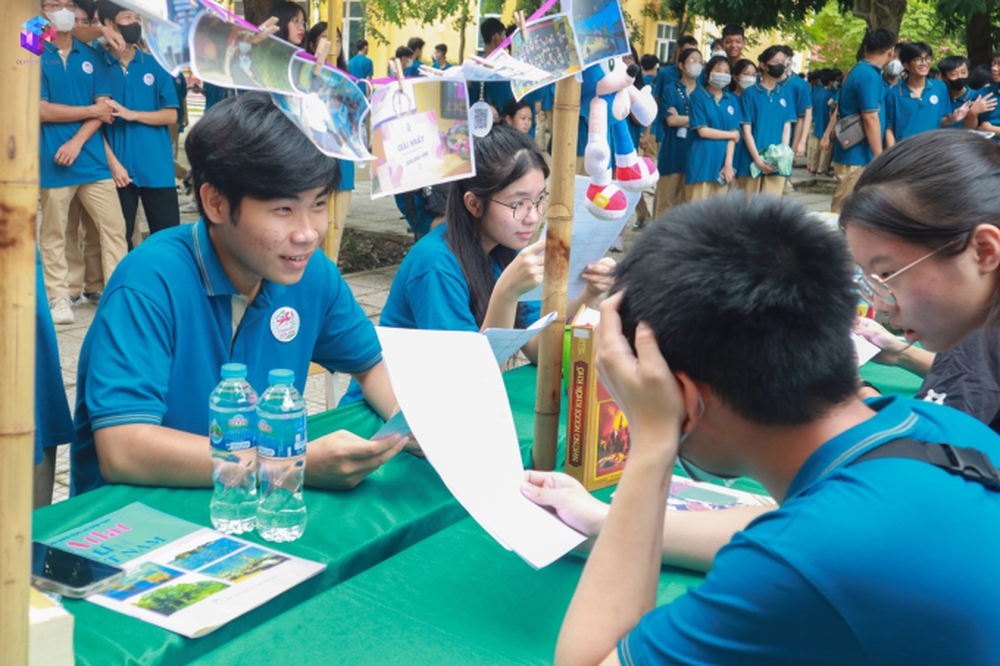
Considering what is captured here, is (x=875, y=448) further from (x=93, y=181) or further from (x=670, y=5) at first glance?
(x=670, y=5)

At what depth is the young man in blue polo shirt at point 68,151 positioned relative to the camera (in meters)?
4.73

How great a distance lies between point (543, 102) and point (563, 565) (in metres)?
7.28

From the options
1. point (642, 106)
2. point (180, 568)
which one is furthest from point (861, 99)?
point (180, 568)

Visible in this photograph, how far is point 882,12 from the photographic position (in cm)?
1235

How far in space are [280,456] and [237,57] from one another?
63 cm

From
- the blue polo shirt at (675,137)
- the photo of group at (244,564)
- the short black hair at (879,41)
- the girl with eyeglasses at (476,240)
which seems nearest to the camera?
the photo of group at (244,564)

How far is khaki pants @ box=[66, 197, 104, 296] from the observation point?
5316 mm

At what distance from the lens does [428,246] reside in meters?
2.41

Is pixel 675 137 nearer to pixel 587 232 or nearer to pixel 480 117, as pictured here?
pixel 587 232

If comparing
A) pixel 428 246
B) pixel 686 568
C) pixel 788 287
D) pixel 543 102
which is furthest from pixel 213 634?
pixel 543 102

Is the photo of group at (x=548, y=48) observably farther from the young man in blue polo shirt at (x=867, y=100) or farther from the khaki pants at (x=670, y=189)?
the khaki pants at (x=670, y=189)

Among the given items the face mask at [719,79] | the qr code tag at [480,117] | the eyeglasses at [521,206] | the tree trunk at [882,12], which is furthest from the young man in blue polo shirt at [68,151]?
the tree trunk at [882,12]

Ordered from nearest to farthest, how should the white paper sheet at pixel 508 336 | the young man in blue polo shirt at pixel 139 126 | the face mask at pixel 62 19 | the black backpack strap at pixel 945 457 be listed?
the black backpack strap at pixel 945 457 < the white paper sheet at pixel 508 336 < the face mask at pixel 62 19 < the young man in blue polo shirt at pixel 139 126

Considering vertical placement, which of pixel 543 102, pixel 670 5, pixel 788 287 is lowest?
pixel 788 287
